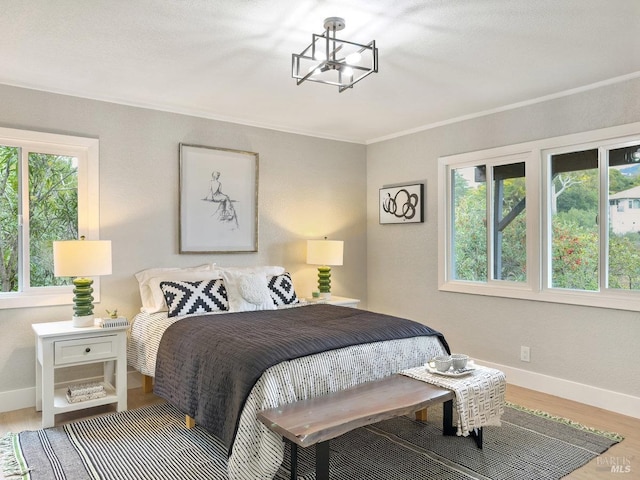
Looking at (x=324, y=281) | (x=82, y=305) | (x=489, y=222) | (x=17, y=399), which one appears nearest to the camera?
(x=82, y=305)

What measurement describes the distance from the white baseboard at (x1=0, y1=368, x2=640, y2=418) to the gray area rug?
1.69 ft

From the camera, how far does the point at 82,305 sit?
3.26 metres

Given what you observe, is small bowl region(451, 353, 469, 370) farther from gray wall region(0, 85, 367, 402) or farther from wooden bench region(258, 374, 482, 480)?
gray wall region(0, 85, 367, 402)

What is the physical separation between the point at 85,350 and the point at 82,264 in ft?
1.93

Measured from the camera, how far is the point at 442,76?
3297 millimetres

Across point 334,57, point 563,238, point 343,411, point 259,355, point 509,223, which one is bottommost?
point 343,411

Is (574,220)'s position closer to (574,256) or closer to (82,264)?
(574,256)

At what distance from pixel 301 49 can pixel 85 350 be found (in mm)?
2462

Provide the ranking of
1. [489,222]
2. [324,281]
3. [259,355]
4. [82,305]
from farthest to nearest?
[324,281], [489,222], [82,305], [259,355]

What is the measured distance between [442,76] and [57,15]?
7.92 feet

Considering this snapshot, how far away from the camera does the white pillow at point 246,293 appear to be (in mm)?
3705

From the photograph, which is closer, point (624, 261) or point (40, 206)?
point (624, 261)

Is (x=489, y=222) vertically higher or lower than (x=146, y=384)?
higher

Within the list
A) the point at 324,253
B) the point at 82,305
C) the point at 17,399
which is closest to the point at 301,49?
the point at 324,253
